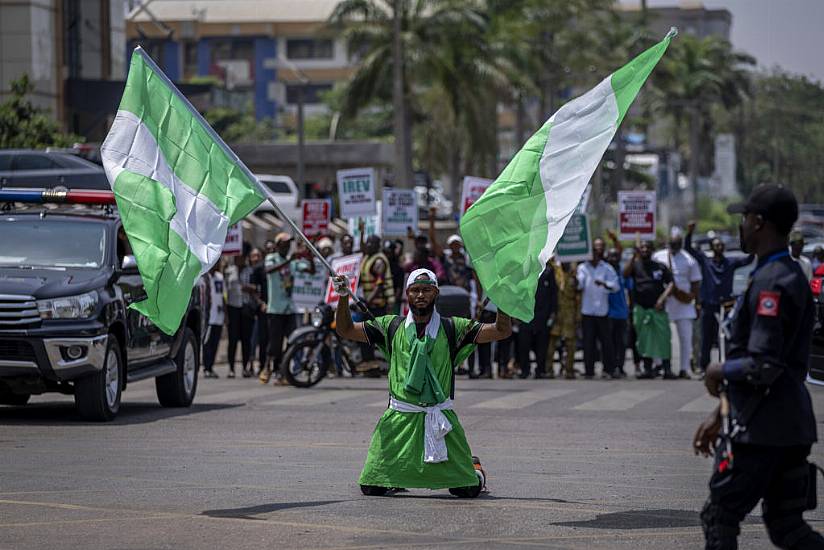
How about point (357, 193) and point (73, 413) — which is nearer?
point (73, 413)

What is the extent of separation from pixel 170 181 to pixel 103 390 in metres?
5.02

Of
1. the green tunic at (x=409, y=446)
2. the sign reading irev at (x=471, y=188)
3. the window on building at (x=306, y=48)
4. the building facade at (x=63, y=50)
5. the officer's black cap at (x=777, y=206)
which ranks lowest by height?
the green tunic at (x=409, y=446)

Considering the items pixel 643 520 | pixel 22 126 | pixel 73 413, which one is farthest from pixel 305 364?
pixel 22 126

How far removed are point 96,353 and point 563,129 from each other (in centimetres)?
610

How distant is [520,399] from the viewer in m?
18.5

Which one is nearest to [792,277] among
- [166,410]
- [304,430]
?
[304,430]

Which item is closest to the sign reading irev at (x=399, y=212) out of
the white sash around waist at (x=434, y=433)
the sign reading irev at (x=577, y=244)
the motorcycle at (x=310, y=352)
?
the sign reading irev at (x=577, y=244)

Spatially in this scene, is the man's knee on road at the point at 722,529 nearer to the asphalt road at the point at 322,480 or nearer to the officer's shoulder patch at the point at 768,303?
the officer's shoulder patch at the point at 768,303

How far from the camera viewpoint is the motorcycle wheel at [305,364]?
802 inches

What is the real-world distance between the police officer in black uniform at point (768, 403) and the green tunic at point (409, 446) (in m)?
3.08

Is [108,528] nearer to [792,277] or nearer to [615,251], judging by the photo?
[792,277]

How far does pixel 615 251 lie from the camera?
2405 cm

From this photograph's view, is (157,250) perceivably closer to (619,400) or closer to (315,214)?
(619,400)

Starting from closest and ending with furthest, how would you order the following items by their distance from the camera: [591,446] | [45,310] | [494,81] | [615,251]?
[591,446] < [45,310] < [615,251] < [494,81]
